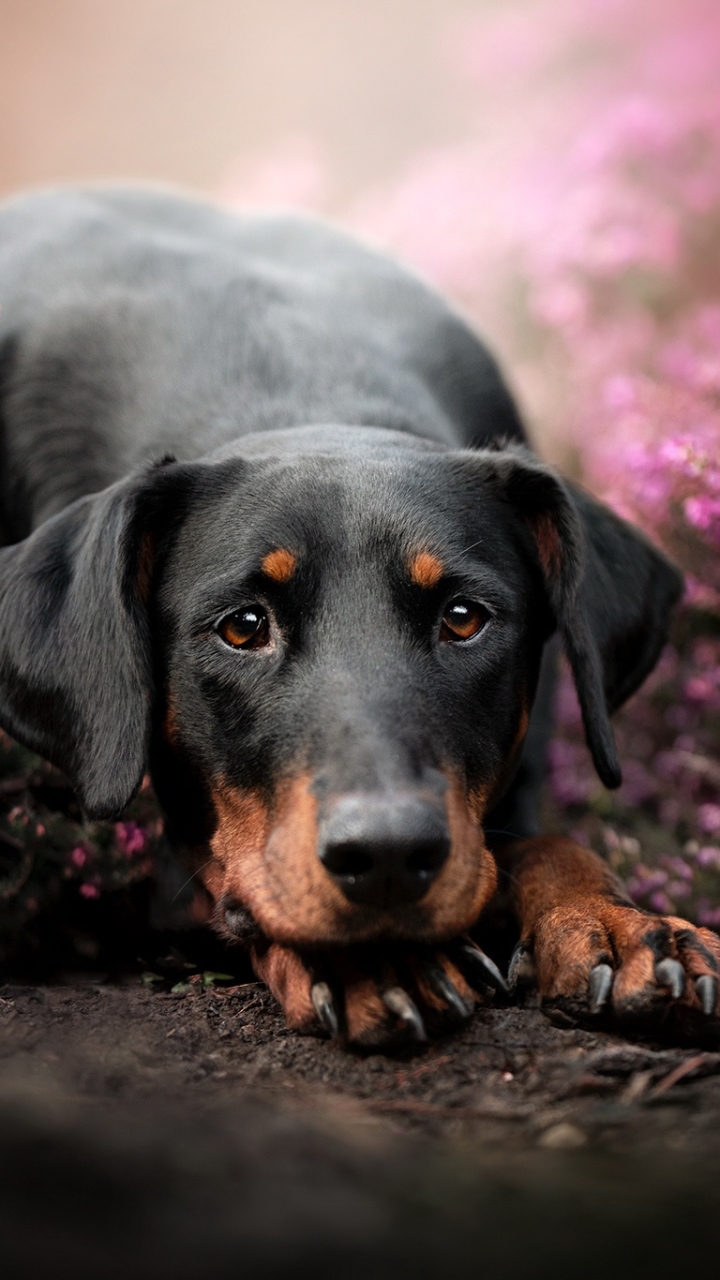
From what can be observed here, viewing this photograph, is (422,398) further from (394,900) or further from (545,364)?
(545,364)

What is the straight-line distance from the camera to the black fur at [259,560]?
8.64ft

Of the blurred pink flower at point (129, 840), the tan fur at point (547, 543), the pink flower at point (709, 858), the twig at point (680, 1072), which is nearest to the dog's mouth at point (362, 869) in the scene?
the twig at point (680, 1072)

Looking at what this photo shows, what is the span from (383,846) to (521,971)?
2.14ft

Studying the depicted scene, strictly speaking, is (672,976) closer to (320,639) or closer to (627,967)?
(627,967)

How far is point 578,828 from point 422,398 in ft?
5.20

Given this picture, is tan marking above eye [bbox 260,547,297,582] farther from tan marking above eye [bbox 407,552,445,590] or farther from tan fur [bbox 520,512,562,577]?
tan fur [bbox 520,512,562,577]

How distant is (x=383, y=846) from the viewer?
2.17 meters

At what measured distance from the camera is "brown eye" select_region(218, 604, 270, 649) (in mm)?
2730

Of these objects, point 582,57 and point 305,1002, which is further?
point 582,57

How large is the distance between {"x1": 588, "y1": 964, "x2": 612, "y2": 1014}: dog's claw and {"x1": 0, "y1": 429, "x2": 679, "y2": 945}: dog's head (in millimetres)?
254

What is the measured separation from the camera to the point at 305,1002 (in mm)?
2461

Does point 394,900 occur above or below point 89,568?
below

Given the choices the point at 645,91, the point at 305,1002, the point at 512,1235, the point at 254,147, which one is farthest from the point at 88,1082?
the point at 254,147

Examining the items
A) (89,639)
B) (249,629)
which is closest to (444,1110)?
(249,629)
